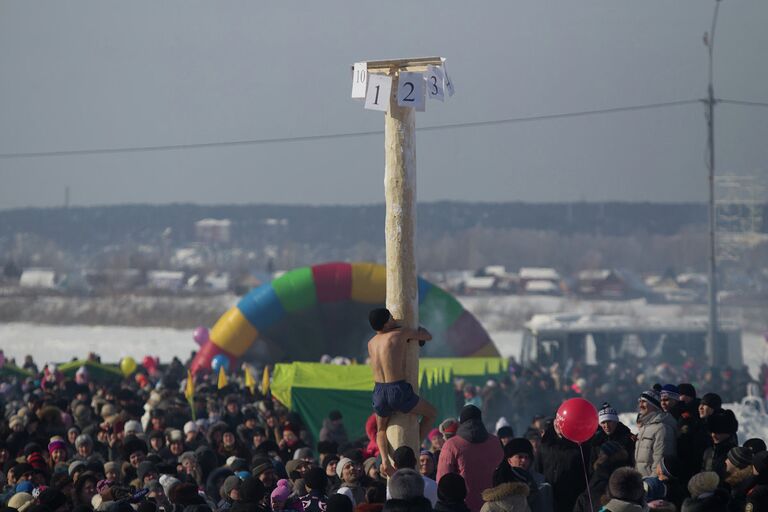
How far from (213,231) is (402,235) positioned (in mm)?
98126

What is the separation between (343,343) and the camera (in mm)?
32344

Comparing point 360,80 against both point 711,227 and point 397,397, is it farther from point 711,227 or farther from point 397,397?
point 711,227

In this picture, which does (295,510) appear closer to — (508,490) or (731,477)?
(508,490)

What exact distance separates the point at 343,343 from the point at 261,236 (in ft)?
261

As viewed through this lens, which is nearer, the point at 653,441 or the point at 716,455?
the point at 716,455

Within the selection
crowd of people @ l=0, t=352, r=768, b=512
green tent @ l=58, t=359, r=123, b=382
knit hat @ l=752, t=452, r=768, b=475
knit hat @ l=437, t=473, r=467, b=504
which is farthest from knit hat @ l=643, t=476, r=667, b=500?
green tent @ l=58, t=359, r=123, b=382

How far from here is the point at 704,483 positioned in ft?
26.2

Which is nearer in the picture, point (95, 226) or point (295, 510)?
point (295, 510)

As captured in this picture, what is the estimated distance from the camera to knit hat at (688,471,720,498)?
7970 mm

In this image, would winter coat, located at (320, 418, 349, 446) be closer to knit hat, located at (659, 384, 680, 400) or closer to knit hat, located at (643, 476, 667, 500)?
knit hat, located at (659, 384, 680, 400)

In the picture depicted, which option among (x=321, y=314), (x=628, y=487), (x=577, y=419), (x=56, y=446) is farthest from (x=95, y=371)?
(x=628, y=487)

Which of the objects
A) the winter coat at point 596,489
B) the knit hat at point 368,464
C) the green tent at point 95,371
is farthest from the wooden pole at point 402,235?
the green tent at point 95,371

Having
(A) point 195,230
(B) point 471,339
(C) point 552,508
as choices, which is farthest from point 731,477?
(A) point 195,230

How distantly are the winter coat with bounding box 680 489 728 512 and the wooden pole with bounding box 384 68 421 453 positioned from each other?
224 cm
